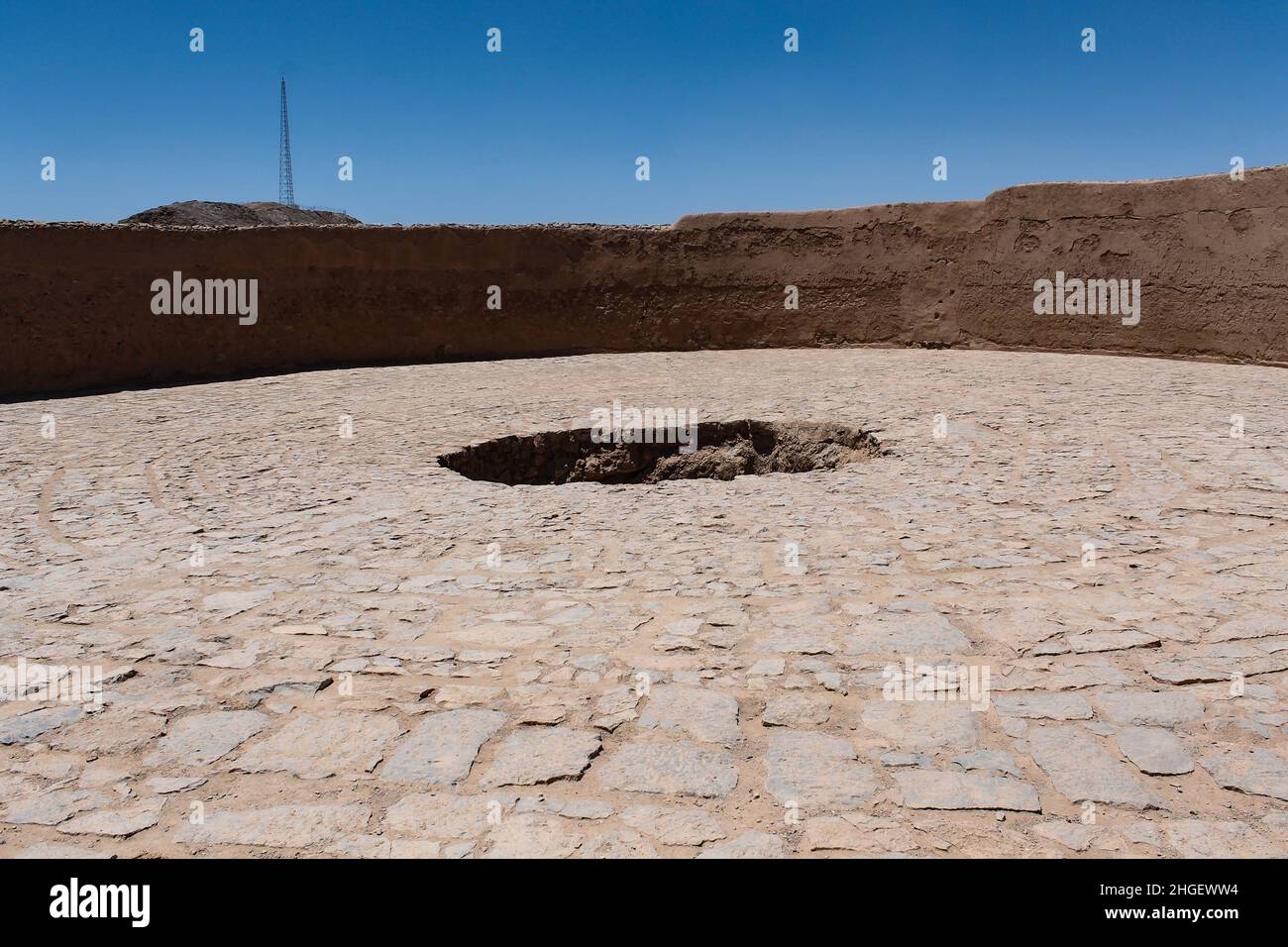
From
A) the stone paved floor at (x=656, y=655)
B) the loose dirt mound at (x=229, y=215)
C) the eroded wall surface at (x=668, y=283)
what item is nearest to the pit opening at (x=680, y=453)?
the stone paved floor at (x=656, y=655)

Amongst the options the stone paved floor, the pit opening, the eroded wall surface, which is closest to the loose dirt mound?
the eroded wall surface

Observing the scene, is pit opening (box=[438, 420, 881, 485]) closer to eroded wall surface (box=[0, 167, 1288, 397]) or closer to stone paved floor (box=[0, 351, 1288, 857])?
stone paved floor (box=[0, 351, 1288, 857])

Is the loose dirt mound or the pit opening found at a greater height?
the loose dirt mound

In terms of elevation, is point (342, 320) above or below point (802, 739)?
above

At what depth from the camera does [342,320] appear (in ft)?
38.1

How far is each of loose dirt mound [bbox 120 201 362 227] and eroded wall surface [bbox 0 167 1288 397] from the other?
6.08m

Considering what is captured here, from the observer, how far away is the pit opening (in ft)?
21.7

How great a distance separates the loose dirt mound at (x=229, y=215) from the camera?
18.7 m

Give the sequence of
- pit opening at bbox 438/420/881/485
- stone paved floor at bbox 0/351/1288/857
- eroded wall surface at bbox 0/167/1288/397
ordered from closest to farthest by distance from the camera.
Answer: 1. stone paved floor at bbox 0/351/1288/857
2. pit opening at bbox 438/420/881/485
3. eroded wall surface at bbox 0/167/1288/397

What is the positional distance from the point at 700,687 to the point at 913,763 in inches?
26.7

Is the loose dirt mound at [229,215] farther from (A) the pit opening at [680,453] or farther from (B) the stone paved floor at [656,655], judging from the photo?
(B) the stone paved floor at [656,655]
